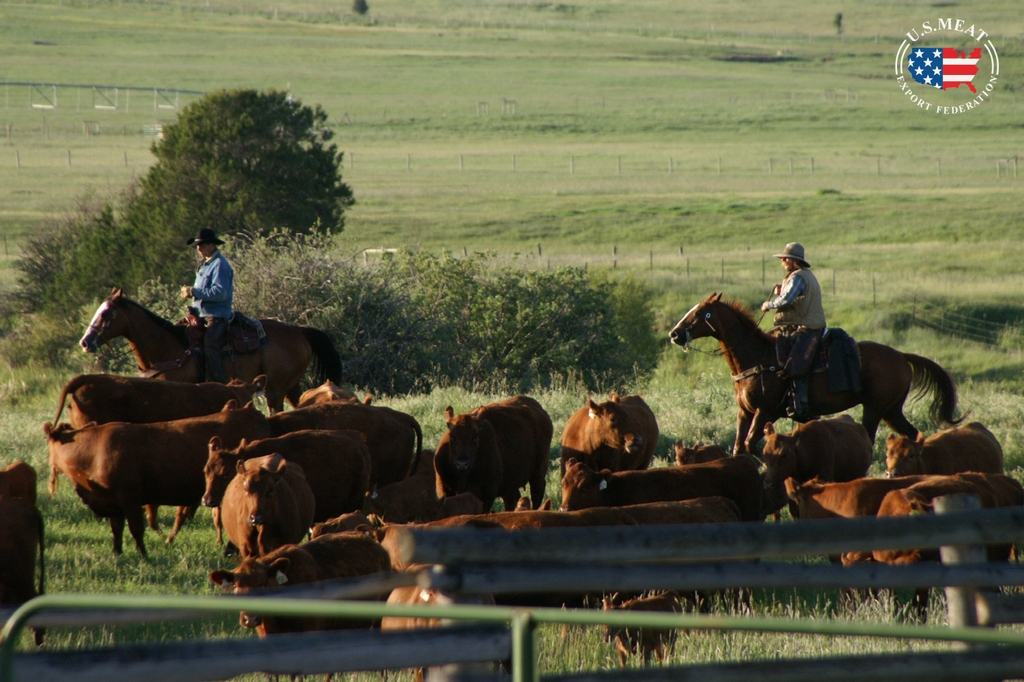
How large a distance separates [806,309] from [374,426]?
5.42 meters

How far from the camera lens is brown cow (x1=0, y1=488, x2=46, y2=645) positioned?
22.1 ft

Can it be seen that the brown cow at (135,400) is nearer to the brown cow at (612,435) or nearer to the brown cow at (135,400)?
the brown cow at (135,400)

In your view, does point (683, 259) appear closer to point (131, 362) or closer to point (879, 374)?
point (131, 362)

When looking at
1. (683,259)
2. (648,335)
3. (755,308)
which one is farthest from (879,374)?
(683,259)

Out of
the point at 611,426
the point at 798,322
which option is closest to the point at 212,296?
the point at 611,426

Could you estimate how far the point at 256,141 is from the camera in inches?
1148

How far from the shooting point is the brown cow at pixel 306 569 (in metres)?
6.28

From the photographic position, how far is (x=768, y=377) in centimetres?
1349

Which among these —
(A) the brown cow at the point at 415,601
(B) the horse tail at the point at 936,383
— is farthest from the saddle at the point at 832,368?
(A) the brown cow at the point at 415,601

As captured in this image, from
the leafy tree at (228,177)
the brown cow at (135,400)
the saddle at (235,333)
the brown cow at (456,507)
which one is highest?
the leafy tree at (228,177)

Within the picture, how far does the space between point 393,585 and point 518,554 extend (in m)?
0.37

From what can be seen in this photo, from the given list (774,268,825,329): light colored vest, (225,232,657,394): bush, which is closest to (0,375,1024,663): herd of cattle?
(774,268,825,329): light colored vest

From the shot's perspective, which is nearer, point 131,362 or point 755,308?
point 131,362

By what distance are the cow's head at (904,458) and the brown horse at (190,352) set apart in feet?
24.6
